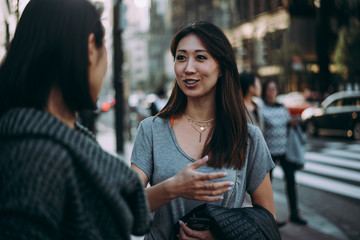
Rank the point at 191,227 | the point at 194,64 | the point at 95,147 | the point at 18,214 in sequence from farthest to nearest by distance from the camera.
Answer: the point at 194,64 → the point at 191,227 → the point at 95,147 → the point at 18,214

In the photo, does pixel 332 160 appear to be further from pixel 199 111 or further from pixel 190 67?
pixel 190 67

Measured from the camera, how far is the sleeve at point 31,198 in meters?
0.96

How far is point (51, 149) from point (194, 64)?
1208 millimetres

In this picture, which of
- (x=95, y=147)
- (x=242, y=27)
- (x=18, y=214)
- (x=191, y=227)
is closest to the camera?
(x=18, y=214)

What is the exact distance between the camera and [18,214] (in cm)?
96

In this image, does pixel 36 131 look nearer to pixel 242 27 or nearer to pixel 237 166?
pixel 237 166

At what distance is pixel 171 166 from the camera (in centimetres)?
197

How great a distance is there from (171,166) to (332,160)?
9.90 metres

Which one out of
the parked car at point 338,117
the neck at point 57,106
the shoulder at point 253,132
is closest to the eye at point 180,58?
the shoulder at point 253,132

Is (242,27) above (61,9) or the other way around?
above

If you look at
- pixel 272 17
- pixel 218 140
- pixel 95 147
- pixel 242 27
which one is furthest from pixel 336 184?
pixel 242 27

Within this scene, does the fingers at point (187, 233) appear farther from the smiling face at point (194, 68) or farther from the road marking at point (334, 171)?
the road marking at point (334, 171)

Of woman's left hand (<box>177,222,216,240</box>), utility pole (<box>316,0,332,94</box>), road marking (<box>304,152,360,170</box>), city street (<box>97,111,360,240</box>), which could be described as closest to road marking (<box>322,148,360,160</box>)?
city street (<box>97,111,360,240</box>)

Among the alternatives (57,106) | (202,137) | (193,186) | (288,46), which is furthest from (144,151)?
(288,46)
